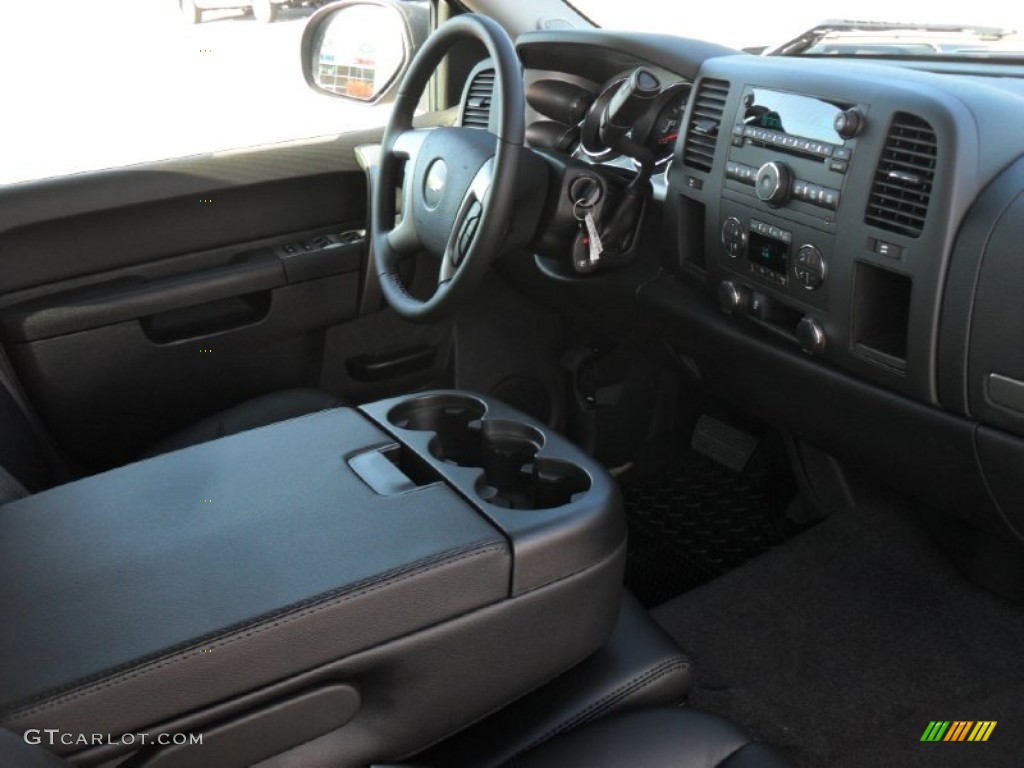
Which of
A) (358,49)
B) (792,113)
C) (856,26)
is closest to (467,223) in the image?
(792,113)

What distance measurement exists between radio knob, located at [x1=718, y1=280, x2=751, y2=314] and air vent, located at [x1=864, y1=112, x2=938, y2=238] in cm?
32

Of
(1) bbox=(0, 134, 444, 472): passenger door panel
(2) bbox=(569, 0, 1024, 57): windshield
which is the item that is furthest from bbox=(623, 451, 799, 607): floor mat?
(2) bbox=(569, 0, 1024, 57): windshield

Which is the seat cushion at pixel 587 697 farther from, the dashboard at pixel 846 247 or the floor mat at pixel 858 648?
the floor mat at pixel 858 648

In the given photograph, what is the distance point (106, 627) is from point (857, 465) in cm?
122

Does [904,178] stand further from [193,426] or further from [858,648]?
[193,426]

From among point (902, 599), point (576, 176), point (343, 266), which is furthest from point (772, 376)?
point (343, 266)

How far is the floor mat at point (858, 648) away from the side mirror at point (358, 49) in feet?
4.43

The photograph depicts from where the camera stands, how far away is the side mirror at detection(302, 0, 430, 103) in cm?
237

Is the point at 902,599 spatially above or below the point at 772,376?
below

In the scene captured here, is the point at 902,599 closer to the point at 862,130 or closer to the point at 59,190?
the point at 862,130

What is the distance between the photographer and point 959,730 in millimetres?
1754

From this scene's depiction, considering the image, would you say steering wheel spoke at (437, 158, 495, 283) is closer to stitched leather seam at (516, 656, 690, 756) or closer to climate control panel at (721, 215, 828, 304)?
climate control panel at (721, 215, 828, 304)

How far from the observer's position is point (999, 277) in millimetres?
1266

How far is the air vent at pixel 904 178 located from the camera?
1320 millimetres
